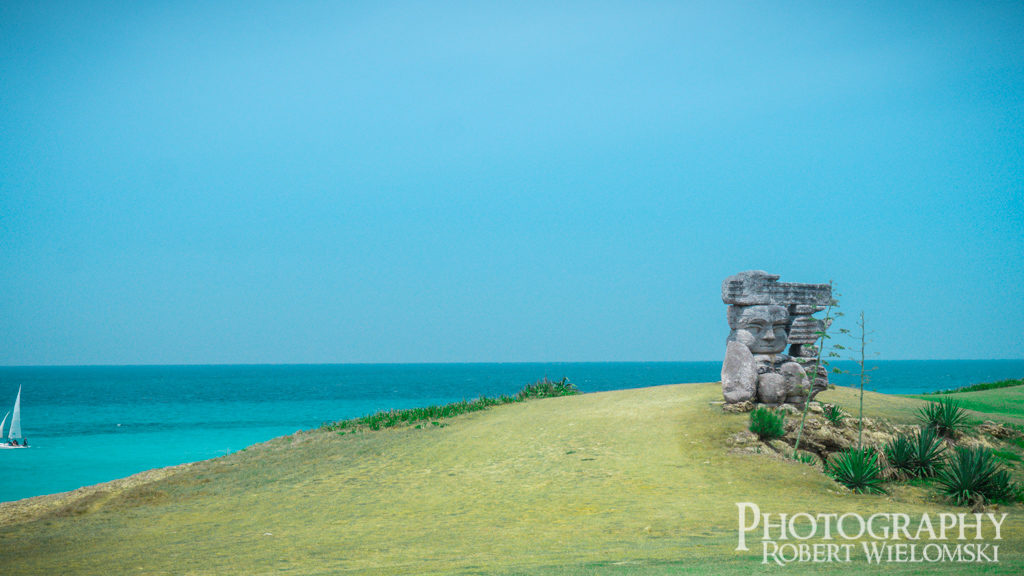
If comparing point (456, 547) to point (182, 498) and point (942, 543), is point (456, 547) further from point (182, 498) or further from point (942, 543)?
point (182, 498)

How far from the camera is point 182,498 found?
13.7m

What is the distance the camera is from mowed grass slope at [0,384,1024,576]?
7746mm

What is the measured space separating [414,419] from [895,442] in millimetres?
13065

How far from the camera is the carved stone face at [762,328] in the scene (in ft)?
49.0

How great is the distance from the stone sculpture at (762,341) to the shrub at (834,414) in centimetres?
52

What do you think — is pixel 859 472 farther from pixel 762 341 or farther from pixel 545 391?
pixel 545 391

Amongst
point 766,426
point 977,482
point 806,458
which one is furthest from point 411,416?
point 977,482

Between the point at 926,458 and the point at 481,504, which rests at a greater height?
the point at 926,458

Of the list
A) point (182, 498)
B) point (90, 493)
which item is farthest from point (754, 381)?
point (90, 493)

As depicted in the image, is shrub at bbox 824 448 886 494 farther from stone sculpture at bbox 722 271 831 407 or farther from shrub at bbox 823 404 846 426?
stone sculpture at bbox 722 271 831 407

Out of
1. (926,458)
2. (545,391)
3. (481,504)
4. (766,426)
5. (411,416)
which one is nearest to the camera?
(481,504)

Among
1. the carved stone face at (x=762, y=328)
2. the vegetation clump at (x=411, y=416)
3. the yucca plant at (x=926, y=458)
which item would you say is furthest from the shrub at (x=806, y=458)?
the vegetation clump at (x=411, y=416)

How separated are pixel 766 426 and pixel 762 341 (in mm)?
2479

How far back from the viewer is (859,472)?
11156mm
